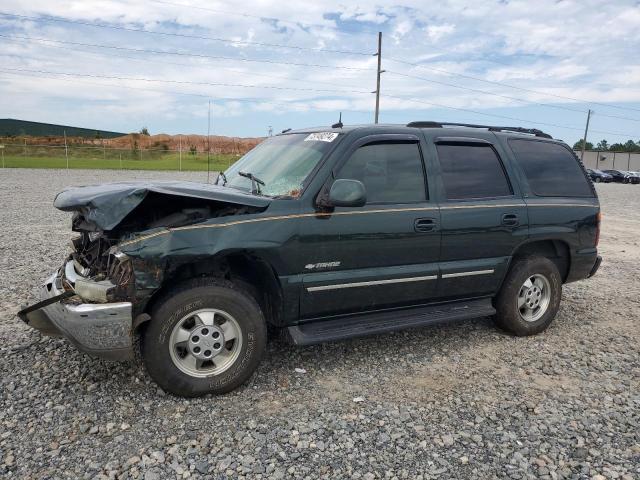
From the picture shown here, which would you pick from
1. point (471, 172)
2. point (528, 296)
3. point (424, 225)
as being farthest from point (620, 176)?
point (424, 225)

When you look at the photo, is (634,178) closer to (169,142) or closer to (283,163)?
(283,163)

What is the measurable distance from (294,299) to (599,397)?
2.39 metres

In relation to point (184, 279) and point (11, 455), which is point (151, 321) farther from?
point (11, 455)

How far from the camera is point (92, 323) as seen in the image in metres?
3.23

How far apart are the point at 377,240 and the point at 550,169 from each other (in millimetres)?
2310

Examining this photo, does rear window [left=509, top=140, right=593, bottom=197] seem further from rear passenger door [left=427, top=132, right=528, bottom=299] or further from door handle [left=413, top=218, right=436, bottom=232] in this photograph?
door handle [left=413, top=218, right=436, bottom=232]

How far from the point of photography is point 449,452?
3043 mm

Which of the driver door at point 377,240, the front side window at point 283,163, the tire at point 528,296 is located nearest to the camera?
the driver door at point 377,240

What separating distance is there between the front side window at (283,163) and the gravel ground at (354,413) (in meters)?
1.45

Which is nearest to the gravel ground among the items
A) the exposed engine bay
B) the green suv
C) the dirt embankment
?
the green suv

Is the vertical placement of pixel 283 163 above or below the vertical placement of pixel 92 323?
above

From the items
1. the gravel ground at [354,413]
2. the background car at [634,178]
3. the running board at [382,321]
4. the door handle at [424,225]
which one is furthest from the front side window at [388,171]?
the background car at [634,178]

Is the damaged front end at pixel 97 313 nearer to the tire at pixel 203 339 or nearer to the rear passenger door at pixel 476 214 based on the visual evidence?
the tire at pixel 203 339

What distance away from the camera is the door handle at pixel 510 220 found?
182 inches
